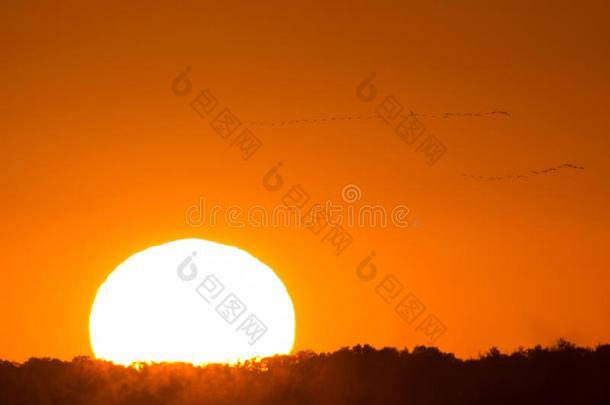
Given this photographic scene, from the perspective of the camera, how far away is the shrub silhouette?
7938 cm

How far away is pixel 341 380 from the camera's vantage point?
3246 inches

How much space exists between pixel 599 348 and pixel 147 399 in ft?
58.8

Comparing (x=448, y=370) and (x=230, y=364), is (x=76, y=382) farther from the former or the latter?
(x=448, y=370)

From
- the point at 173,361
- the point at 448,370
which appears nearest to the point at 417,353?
the point at 448,370

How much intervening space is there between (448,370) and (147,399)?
11.8 meters

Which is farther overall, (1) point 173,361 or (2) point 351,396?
(1) point 173,361

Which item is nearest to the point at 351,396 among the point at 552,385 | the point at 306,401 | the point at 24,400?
the point at 306,401

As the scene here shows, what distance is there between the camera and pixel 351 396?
3182 inches

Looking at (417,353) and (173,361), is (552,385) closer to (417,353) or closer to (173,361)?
(417,353)

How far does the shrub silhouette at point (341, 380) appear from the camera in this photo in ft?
260

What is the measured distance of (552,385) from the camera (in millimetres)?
79500

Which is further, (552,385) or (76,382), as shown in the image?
(76,382)

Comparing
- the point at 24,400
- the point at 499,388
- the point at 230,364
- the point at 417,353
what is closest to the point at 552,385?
the point at 499,388

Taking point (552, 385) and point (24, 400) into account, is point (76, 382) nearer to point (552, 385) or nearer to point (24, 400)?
point (24, 400)
